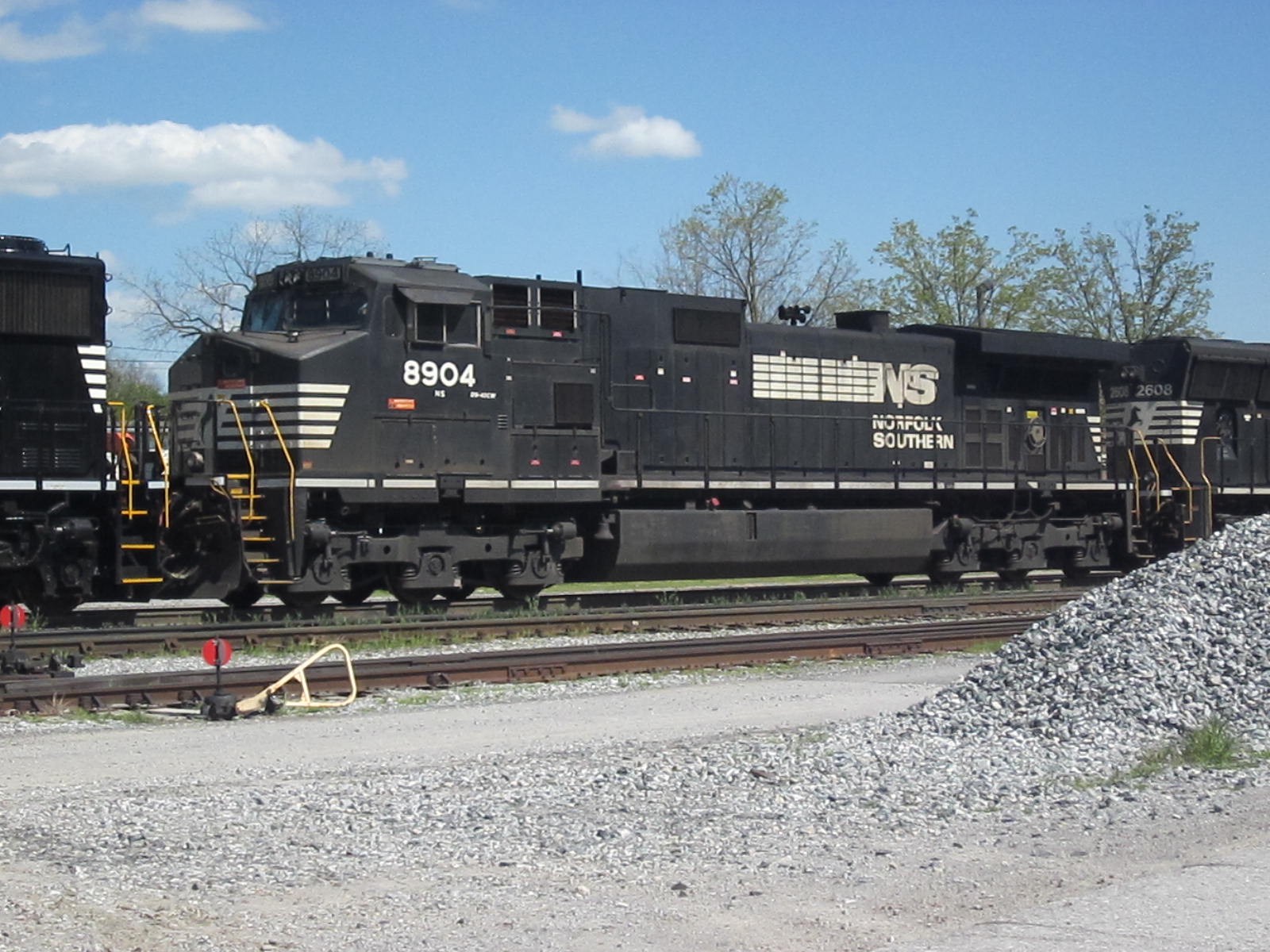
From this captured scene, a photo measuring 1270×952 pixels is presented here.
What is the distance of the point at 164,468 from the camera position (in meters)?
15.1

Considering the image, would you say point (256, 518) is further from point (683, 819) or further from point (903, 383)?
point (903, 383)

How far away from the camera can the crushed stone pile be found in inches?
356

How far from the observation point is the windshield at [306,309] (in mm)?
15953

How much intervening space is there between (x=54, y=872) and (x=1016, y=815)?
4.18 meters

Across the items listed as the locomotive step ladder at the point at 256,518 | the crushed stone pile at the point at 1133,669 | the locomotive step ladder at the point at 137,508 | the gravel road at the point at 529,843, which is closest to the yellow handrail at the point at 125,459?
the locomotive step ladder at the point at 137,508

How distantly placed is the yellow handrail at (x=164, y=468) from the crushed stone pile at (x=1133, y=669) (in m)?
8.31

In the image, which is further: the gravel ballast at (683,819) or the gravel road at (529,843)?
the gravel ballast at (683,819)

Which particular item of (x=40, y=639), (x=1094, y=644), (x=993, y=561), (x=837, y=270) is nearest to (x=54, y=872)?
(x=1094, y=644)

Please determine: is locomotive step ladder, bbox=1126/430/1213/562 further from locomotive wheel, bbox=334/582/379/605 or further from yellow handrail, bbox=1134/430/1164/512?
locomotive wheel, bbox=334/582/379/605

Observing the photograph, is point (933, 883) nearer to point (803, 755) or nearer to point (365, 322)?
point (803, 755)

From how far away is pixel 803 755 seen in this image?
8.58 metres

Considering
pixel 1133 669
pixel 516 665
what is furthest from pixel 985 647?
pixel 1133 669

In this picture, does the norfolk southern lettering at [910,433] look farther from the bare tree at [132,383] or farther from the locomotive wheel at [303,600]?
the bare tree at [132,383]

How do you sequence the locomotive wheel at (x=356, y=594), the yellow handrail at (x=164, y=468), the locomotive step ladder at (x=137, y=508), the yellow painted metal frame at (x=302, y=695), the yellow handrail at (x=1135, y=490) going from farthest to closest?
1. the yellow handrail at (x=1135, y=490)
2. the locomotive wheel at (x=356, y=594)
3. the yellow handrail at (x=164, y=468)
4. the locomotive step ladder at (x=137, y=508)
5. the yellow painted metal frame at (x=302, y=695)
